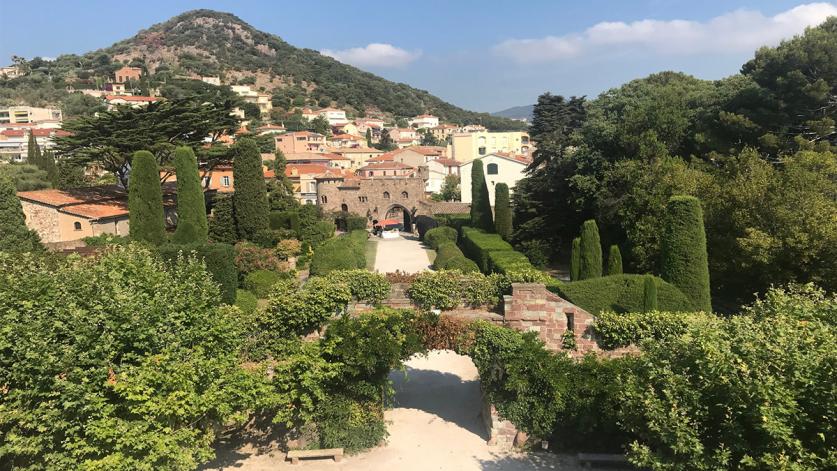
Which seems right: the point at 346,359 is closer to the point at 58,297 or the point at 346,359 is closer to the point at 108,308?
the point at 108,308

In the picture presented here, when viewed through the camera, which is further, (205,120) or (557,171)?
(205,120)

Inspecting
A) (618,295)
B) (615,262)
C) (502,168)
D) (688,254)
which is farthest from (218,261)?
(502,168)

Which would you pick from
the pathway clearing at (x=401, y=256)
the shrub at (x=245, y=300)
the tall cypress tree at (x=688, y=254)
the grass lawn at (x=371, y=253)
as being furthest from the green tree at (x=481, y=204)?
the tall cypress tree at (x=688, y=254)

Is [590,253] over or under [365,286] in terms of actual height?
under

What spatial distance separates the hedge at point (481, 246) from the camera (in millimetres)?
25297

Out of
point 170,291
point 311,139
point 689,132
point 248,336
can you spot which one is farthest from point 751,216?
point 311,139

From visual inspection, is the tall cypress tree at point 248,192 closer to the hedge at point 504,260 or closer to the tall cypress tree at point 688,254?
the hedge at point 504,260

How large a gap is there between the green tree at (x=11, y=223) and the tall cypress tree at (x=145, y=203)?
3.77m

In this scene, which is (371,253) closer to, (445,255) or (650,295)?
(445,255)

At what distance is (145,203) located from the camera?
23.2 metres

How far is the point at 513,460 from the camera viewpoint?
9.76 m

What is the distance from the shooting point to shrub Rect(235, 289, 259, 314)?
60.7 ft

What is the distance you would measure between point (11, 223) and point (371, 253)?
2041cm

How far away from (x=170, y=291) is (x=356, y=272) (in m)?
4.59
